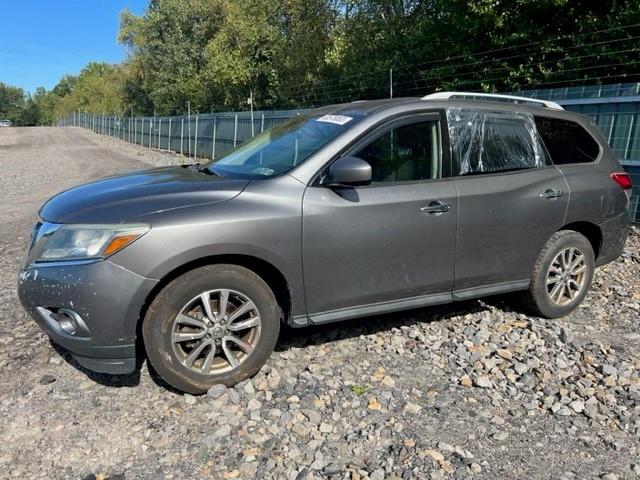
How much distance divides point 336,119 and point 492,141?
4.14 feet

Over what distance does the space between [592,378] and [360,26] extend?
15.8 meters

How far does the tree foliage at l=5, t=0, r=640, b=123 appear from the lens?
987 centimetres

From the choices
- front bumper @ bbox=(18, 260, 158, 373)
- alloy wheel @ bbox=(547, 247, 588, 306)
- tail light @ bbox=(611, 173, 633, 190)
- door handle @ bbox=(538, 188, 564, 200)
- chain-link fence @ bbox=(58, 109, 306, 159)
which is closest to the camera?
front bumper @ bbox=(18, 260, 158, 373)

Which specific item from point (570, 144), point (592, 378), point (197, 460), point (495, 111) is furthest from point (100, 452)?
point (570, 144)

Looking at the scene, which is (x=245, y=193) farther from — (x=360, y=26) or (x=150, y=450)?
(x=360, y=26)

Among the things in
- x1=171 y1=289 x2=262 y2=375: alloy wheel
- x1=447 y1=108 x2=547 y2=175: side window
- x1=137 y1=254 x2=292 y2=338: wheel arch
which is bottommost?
x1=171 y1=289 x2=262 y2=375: alloy wheel

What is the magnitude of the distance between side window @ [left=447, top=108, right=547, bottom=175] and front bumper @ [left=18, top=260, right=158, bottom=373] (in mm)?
2397

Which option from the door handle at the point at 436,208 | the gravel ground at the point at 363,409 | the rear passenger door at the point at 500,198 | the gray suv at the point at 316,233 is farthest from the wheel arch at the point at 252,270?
the rear passenger door at the point at 500,198

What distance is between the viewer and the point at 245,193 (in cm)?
319

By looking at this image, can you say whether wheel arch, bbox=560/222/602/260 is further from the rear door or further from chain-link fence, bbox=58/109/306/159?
chain-link fence, bbox=58/109/306/159

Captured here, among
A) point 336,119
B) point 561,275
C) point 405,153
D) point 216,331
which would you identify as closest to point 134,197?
point 216,331

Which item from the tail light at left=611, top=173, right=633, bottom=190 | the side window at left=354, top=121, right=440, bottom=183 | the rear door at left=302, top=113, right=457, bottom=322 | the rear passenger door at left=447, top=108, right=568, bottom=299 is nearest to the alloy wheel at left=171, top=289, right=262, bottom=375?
the rear door at left=302, top=113, right=457, bottom=322

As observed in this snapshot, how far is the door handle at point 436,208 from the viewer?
3.62 metres

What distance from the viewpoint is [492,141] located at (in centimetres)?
408
